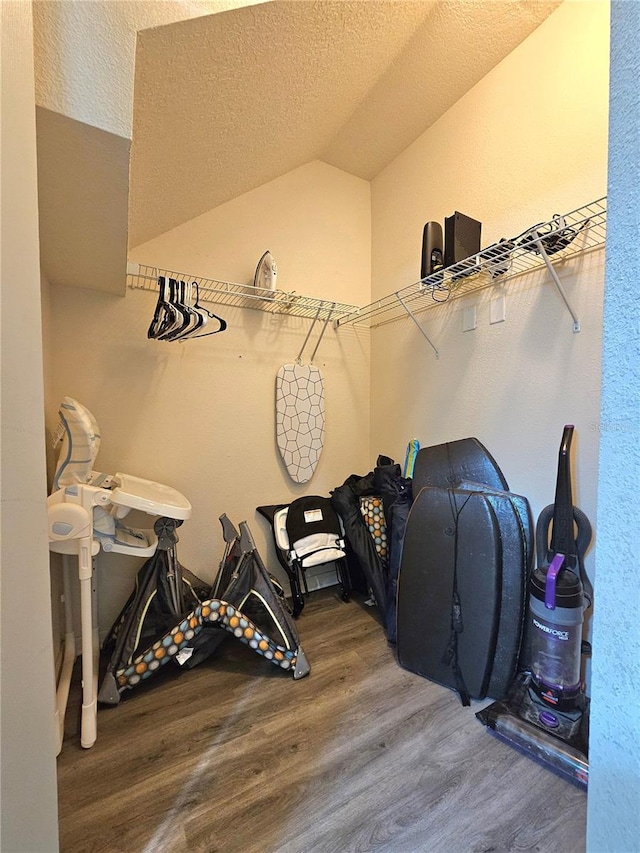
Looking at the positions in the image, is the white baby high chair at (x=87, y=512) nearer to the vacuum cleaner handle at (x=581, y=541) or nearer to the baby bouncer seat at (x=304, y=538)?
the baby bouncer seat at (x=304, y=538)

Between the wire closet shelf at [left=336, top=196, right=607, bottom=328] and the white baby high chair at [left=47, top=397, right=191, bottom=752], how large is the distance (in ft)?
5.11

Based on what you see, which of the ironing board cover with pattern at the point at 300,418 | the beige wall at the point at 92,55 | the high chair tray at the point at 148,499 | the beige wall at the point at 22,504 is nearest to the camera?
the beige wall at the point at 22,504

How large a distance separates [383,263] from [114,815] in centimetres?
277

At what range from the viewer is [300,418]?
2293 mm

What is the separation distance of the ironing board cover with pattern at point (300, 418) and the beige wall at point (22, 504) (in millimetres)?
1487

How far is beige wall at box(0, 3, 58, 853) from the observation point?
60 centimetres

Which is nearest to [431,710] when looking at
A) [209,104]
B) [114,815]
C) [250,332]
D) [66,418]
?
[114,815]

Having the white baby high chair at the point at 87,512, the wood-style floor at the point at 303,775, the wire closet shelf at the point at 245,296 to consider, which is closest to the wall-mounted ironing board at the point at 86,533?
the white baby high chair at the point at 87,512

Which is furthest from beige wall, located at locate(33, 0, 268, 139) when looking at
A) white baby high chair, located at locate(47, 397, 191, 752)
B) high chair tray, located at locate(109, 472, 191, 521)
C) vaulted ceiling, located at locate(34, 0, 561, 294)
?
high chair tray, located at locate(109, 472, 191, 521)

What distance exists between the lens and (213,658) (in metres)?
1.74

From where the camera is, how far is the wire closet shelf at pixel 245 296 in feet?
6.00

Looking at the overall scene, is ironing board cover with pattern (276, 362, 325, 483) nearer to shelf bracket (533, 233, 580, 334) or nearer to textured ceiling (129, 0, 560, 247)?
textured ceiling (129, 0, 560, 247)

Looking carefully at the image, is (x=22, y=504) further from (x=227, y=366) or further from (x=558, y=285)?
(x=558, y=285)

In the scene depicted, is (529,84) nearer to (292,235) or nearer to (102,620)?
(292,235)
